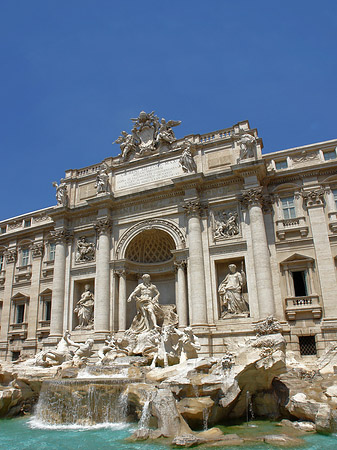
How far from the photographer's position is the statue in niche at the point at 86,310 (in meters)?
24.3

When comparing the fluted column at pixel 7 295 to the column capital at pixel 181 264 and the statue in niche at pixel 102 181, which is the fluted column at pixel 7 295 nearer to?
the statue in niche at pixel 102 181

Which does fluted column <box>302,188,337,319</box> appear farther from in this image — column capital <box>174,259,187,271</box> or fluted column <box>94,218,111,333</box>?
fluted column <box>94,218,111,333</box>

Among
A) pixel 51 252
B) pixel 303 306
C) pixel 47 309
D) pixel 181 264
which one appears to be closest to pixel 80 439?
pixel 181 264

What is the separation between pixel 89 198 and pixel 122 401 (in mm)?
15469

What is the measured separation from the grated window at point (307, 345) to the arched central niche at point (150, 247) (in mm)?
9078

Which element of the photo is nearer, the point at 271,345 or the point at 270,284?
the point at 271,345

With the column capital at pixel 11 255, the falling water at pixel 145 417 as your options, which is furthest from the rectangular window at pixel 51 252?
the falling water at pixel 145 417

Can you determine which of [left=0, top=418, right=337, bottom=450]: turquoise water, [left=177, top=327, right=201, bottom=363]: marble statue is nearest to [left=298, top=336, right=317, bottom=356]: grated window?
[left=177, top=327, right=201, bottom=363]: marble statue

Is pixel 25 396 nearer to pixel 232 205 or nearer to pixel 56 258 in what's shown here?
pixel 56 258

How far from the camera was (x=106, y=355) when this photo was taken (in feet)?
62.7

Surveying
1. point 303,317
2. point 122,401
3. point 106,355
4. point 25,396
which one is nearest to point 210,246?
point 303,317

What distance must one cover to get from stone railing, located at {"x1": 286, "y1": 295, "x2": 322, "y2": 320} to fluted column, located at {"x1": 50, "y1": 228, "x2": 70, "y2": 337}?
542 inches

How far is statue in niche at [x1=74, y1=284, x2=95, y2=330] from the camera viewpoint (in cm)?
2433

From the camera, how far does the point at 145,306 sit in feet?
71.8
